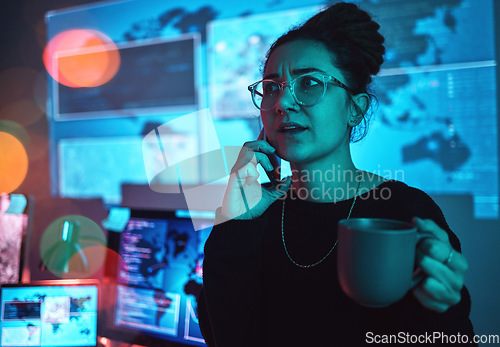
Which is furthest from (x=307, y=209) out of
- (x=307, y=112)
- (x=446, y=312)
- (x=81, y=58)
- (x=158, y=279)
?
(x=81, y=58)

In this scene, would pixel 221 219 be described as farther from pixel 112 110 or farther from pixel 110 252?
pixel 112 110

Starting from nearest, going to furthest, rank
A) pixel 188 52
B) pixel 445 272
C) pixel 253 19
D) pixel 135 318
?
pixel 445 272
pixel 135 318
pixel 253 19
pixel 188 52

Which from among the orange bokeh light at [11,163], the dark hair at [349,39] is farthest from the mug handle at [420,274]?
the orange bokeh light at [11,163]

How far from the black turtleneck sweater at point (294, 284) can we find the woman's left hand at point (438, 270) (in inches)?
8.8

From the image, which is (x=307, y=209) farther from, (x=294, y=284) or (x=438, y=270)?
(x=438, y=270)

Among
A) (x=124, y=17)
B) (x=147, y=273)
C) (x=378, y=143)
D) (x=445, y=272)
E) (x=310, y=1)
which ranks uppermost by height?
(x=124, y=17)

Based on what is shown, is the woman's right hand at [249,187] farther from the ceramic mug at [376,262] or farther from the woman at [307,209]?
the ceramic mug at [376,262]

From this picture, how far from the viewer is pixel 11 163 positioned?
90.5 inches

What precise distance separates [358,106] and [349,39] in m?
0.18

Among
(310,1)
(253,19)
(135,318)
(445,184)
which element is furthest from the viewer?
(253,19)

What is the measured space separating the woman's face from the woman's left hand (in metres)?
0.36

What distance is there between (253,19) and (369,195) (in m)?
1.38

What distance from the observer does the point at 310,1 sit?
1.77m

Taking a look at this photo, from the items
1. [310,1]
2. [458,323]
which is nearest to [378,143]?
[310,1]
